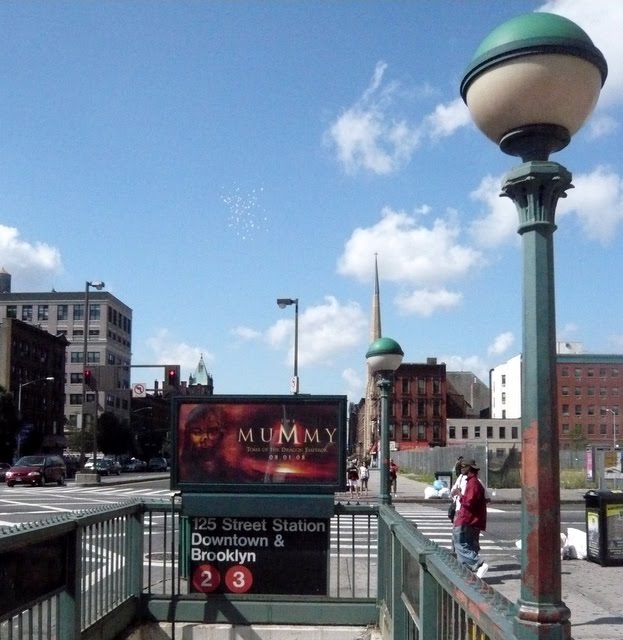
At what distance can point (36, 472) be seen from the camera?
43.4 metres

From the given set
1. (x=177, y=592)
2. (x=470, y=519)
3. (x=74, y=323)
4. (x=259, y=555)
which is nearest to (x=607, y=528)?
(x=470, y=519)

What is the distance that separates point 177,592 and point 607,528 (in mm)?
8184

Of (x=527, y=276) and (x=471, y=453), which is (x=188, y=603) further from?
(x=471, y=453)

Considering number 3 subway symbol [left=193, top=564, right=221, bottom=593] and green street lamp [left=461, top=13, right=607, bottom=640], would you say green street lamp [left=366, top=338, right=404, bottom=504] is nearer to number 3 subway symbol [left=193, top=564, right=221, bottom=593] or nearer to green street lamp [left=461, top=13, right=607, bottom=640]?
number 3 subway symbol [left=193, top=564, right=221, bottom=593]

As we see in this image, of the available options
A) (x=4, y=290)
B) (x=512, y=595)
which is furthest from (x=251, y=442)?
(x=4, y=290)

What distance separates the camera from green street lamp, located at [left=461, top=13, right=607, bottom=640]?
3.37 m

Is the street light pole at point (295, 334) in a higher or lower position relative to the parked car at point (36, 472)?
higher

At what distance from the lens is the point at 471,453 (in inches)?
1581

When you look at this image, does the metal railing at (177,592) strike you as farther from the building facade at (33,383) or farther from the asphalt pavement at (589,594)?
the building facade at (33,383)

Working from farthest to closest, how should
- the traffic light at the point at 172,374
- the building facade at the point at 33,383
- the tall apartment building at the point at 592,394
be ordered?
the tall apartment building at the point at 592,394, the building facade at the point at 33,383, the traffic light at the point at 172,374

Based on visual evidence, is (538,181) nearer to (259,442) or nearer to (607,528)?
(259,442)

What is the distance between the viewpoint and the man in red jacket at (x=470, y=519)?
12133 millimetres

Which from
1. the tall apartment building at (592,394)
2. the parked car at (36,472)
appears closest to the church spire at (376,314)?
the tall apartment building at (592,394)

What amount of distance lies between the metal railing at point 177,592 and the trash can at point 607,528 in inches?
193
